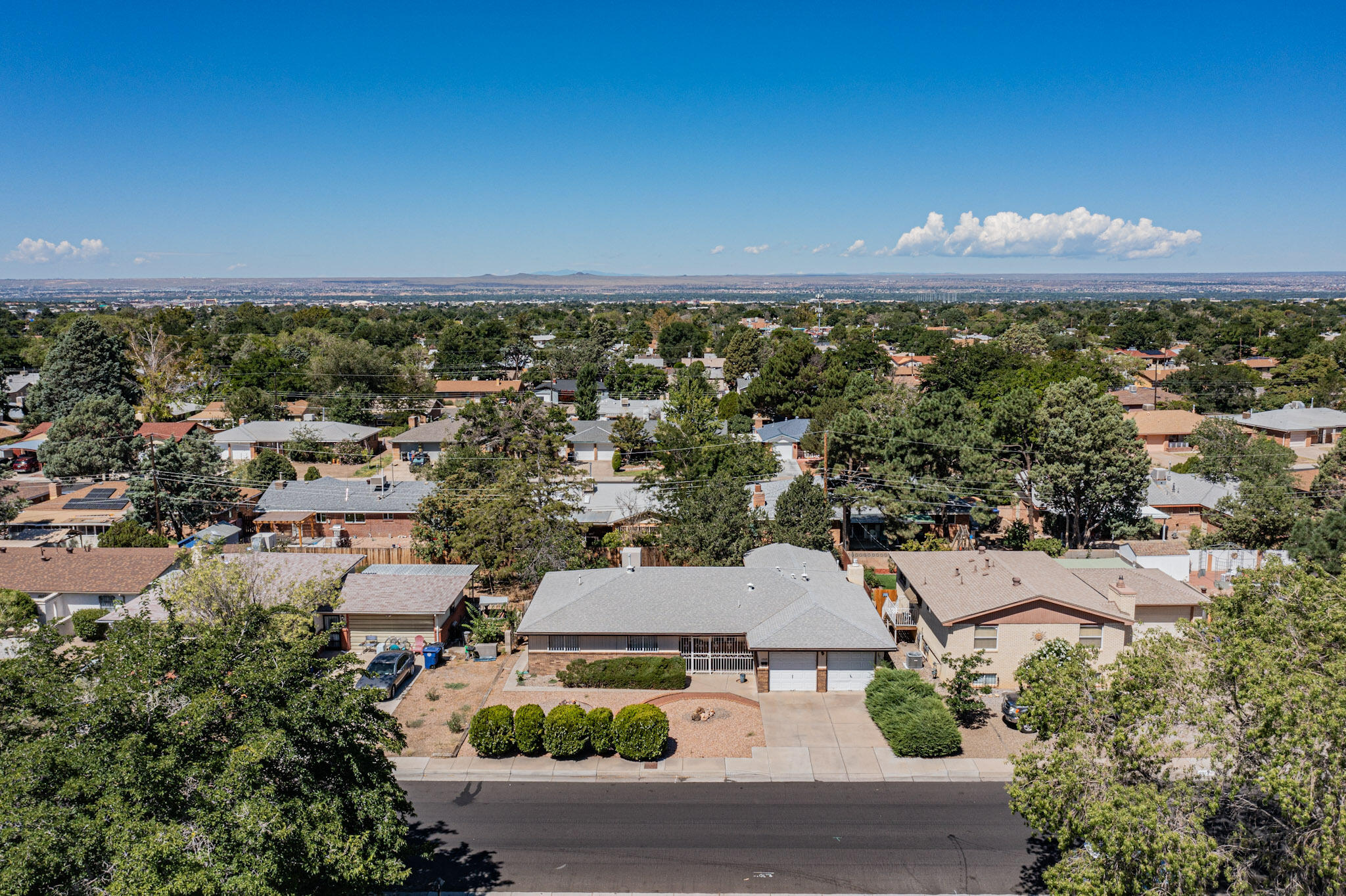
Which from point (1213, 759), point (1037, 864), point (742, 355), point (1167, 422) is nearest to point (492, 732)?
point (1037, 864)

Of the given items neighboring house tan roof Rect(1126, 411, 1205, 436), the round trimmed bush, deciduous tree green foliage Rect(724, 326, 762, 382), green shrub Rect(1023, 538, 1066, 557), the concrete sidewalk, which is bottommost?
the concrete sidewalk

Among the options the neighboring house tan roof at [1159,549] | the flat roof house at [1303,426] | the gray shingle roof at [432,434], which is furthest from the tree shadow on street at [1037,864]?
the flat roof house at [1303,426]

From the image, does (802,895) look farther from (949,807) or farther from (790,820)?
(949,807)

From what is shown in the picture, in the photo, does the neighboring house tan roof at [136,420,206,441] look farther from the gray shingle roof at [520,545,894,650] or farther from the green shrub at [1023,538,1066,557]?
the green shrub at [1023,538,1066,557]

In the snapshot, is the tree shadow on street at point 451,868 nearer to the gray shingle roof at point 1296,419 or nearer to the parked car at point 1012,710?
the parked car at point 1012,710

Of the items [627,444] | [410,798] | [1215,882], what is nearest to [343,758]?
[410,798]

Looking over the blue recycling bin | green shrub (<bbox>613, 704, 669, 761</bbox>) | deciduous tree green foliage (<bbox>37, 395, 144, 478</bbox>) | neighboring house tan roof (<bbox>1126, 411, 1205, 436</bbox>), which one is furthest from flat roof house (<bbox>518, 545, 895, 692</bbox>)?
neighboring house tan roof (<bbox>1126, 411, 1205, 436</bbox>)

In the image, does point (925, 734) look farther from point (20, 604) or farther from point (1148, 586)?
point (20, 604)
